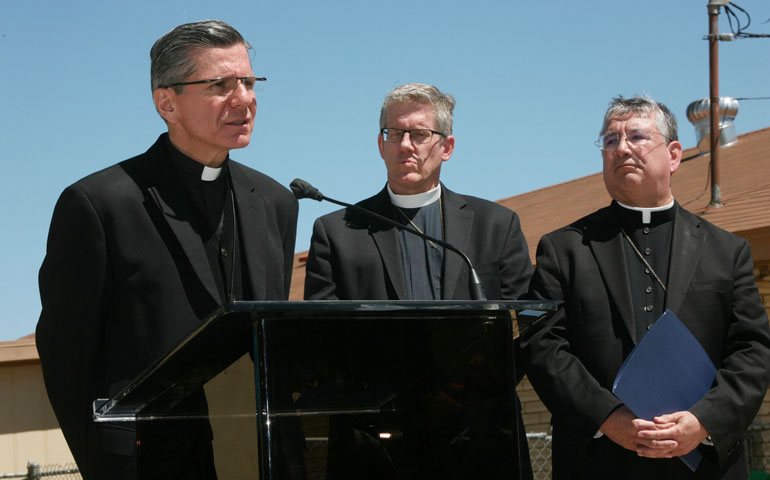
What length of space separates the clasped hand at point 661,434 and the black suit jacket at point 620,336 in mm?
54

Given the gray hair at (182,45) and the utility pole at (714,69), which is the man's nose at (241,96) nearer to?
the gray hair at (182,45)

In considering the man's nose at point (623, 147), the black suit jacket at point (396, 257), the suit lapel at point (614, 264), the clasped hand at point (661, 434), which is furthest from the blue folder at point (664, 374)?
the man's nose at point (623, 147)

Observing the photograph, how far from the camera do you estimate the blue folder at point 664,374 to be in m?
3.33

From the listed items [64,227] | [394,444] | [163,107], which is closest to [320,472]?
[394,444]

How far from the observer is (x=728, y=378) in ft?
11.8

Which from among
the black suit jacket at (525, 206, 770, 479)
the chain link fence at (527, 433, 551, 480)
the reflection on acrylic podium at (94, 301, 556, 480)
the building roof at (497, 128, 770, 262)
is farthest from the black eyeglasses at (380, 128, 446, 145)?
the chain link fence at (527, 433, 551, 480)

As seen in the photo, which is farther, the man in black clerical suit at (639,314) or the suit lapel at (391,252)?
the suit lapel at (391,252)

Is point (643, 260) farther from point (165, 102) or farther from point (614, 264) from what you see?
point (165, 102)

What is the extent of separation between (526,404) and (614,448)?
7.73m

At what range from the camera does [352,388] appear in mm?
2232

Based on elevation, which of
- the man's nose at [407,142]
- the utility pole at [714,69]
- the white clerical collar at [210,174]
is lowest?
the white clerical collar at [210,174]

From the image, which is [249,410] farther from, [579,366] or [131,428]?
[579,366]

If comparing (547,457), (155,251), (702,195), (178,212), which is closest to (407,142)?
(178,212)

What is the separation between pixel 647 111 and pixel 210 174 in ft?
6.34
